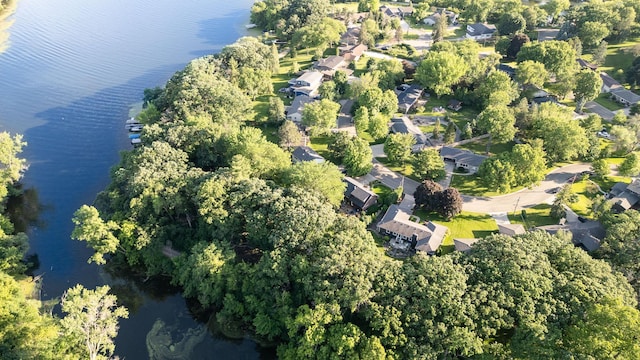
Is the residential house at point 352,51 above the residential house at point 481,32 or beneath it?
beneath

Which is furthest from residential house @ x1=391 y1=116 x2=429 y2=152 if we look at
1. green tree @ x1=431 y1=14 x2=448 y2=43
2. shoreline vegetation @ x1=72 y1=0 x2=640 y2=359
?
green tree @ x1=431 y1=14 x2=448 y2=43

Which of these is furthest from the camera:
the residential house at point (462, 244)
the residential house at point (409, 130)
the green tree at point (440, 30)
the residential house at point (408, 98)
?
the green tree at point (440, 30)

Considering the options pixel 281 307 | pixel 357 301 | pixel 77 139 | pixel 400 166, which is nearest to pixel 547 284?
pixel 357 301

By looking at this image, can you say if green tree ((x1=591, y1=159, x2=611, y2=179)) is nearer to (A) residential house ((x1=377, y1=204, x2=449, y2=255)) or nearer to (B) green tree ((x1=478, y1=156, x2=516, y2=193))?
(B) green tree ((x1=478, y1=156, x2=516, y2=193))

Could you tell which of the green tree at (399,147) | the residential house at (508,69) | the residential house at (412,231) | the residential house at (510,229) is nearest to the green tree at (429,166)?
the green tree at (399,147)

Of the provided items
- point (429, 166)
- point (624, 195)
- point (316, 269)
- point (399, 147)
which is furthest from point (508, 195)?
point (316, 269)

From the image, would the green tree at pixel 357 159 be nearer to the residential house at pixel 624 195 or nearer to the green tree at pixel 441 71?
the green tree at pixel 441 71
